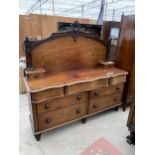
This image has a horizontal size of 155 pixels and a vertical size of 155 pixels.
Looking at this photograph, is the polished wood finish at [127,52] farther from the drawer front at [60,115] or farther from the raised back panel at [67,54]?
the drawer front at [60,115]

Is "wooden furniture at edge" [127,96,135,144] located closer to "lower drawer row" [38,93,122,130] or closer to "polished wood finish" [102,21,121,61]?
"lower drawer row" [38,93,122,130]

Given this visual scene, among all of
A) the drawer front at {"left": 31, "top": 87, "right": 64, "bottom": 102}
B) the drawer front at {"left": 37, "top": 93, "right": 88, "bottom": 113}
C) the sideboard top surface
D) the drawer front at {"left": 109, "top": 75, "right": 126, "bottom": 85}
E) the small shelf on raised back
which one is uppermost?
the small shelf on raised back

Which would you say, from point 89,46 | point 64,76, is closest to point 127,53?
point 89,46

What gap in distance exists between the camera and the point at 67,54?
1980 millimetres

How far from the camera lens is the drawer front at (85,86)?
5.49ft

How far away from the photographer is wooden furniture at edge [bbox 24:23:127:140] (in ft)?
5.25

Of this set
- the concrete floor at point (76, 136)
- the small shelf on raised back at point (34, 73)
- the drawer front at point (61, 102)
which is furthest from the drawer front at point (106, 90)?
the small shelf on raised back at point (34, 73)

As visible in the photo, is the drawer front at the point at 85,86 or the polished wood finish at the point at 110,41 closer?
the drawer front at the point at 85,86

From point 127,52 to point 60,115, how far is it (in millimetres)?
1376

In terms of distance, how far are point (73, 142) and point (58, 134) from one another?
238mm

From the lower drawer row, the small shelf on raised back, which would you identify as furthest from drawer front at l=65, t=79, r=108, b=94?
the small shelf on raised back

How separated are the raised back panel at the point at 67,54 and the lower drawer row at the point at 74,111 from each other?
1.83 ft

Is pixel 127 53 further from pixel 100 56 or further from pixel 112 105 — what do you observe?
pixel 112 105

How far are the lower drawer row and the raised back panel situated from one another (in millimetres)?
559
